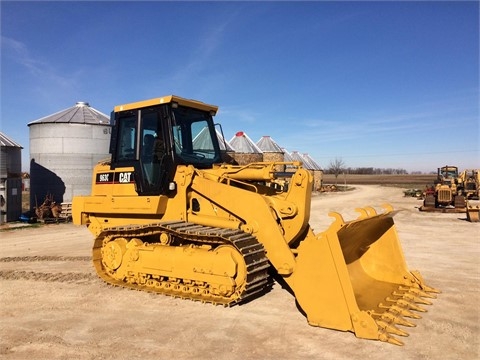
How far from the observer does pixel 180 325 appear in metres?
5.68

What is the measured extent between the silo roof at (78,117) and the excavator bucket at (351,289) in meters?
17.4

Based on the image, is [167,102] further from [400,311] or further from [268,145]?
[268,145]

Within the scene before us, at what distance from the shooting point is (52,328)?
5645mm

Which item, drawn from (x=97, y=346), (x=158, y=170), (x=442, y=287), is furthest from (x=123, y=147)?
(x=442, y=287)

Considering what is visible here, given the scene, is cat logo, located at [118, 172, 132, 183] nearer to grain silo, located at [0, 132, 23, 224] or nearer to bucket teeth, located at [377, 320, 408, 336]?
bucket teeth, located at [377, 320, 408, 336]

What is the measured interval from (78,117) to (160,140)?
606 inches

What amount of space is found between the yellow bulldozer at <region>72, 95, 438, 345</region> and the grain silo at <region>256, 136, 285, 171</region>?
33573 millimetres

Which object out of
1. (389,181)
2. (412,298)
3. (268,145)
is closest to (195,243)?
(412,298)

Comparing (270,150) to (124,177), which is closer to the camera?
(124,177)

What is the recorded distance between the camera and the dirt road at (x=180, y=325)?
190 inches

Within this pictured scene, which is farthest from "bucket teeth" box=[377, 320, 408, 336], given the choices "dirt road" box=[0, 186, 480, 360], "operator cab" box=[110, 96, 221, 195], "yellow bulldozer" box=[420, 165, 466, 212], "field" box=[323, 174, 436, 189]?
"field" box=[323, 174, 436, 189]

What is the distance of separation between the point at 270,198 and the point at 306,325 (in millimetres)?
2078

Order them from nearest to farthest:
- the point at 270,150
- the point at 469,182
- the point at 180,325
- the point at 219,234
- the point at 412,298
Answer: the point at 180,325 < the point at 219,234 < the point at 412,298 < the point at 469,182 < the point at 270,150

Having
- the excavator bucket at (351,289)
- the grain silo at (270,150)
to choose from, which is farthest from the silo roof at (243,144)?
the excavator bucket at (351,289)
